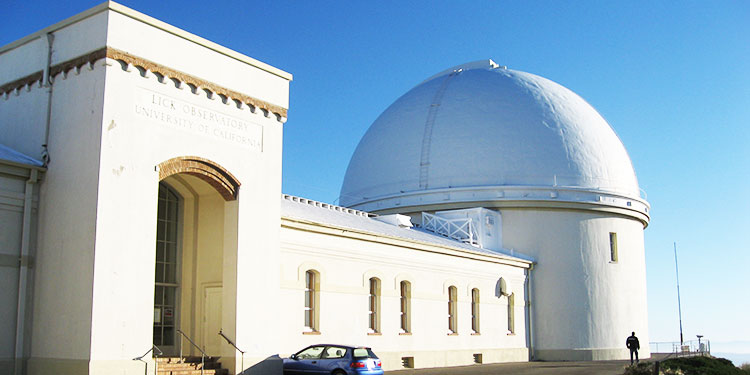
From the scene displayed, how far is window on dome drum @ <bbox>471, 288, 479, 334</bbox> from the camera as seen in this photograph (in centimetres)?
3005

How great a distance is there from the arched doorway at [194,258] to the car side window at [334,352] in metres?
2.62

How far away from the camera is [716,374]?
22391mm

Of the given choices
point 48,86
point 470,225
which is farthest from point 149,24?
point 470,225

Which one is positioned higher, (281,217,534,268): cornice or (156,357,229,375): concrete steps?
(281,217,534,268): cornice

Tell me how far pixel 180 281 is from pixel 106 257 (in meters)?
4.38

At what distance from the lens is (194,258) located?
19859mm

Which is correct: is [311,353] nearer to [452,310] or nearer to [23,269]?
[23,269]

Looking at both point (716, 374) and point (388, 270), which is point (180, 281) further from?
point (716, 374)

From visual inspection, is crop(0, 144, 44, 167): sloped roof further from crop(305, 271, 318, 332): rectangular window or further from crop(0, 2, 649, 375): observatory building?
crop(305, 271, 318, 332): rectangular window

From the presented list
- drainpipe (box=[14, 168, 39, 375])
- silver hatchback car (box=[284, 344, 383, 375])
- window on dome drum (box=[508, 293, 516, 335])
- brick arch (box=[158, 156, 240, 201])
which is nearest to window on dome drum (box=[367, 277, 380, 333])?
silver hatchback car (box=[284, 344, 383, 375])

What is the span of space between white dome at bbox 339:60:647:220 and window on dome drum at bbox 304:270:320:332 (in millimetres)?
13557

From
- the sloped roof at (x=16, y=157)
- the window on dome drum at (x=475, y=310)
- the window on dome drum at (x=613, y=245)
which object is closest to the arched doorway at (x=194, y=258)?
the sloped roof at (x=16, y=157)

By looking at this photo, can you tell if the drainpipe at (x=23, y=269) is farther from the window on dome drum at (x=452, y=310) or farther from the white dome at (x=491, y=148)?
the white dome at (x=491, y=148)

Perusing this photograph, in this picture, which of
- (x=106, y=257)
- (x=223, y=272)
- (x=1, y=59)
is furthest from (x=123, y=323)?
(x=1, y=59)
